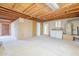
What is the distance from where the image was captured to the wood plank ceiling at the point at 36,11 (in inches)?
68.6

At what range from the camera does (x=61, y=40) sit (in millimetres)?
2303

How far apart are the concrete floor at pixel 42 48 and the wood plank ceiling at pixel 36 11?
62cm

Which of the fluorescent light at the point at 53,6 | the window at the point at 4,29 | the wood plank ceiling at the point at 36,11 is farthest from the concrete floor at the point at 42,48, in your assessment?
the fluorescent light at the point at 53,6

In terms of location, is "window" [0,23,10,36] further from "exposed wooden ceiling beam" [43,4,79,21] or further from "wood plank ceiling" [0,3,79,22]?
"exposed wooden ceiling beam" [43,4,79,21]

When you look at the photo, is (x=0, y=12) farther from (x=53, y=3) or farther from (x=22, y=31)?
(x=53, y=3)

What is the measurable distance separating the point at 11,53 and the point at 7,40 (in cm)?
36

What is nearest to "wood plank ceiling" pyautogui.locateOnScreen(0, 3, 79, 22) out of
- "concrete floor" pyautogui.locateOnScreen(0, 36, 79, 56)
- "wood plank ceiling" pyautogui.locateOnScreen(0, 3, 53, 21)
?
"wood plank ceiling" pyautogui.locateOnScreen(0, 3, 53, 21)

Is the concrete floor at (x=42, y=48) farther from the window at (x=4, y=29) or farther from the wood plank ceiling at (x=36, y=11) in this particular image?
the wood plank ceiling at (x=36, y=11)

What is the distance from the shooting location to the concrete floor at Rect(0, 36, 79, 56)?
1814mm

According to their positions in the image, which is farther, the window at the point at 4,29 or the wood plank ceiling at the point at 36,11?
the window at the point at 4,29

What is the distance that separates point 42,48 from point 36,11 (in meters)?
0.94

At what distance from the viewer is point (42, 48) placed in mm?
2064

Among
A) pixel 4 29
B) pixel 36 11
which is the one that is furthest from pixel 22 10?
pixel 4 29

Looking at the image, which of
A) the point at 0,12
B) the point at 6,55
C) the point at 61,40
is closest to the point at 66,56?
the point at 61,40
